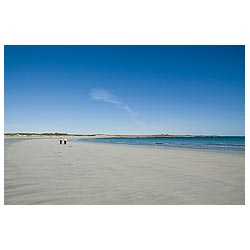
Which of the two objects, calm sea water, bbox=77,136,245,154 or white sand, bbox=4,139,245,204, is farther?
calm sea water, bbox=77,136,245,154

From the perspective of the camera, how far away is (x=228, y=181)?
23.9 ft

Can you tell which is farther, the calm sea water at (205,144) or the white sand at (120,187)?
the calm sea water at (205,144)

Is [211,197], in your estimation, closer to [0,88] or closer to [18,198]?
[18,198]

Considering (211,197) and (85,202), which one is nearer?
(85,202)

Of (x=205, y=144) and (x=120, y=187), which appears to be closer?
(x=120, y=187)
